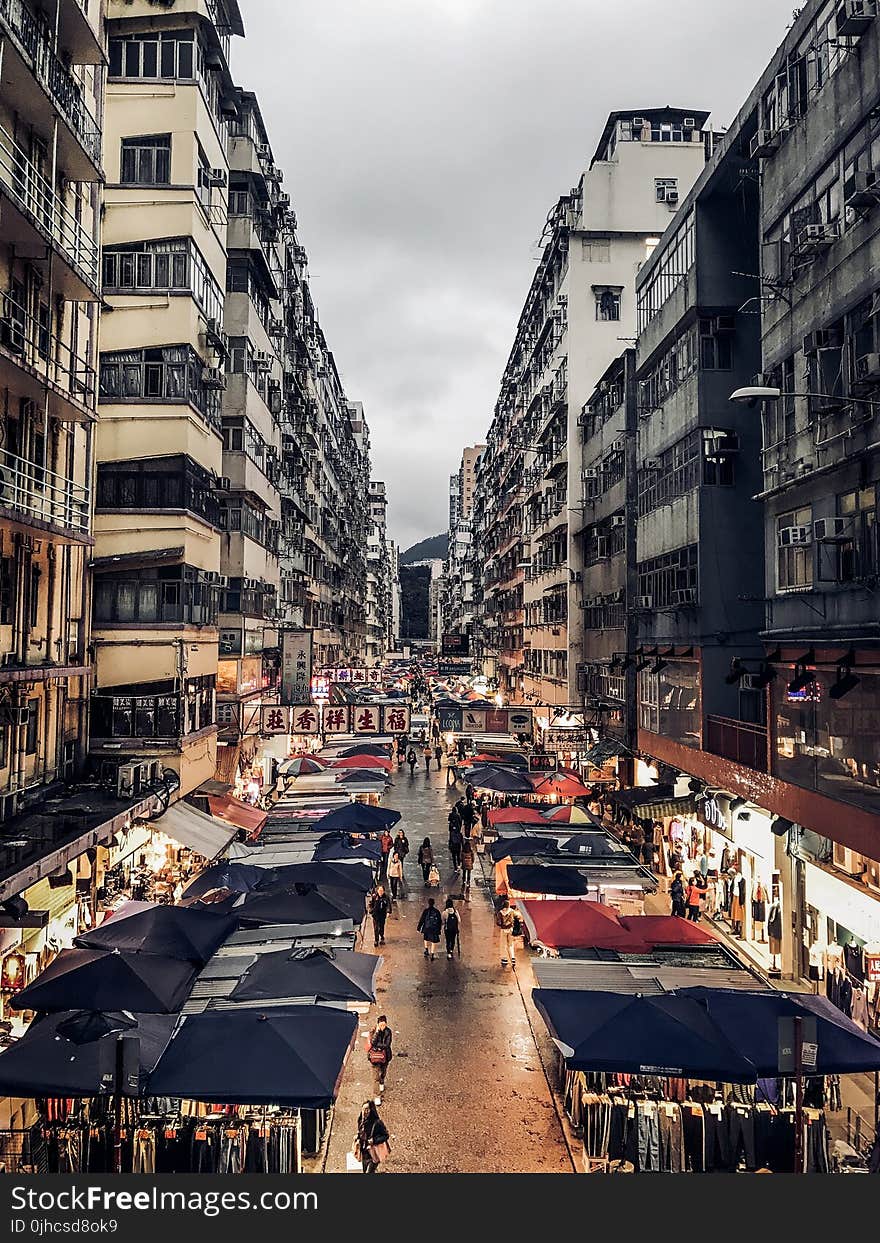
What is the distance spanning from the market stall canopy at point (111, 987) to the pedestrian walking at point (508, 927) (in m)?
10.6

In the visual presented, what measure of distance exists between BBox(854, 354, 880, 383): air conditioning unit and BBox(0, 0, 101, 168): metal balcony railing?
52.4 ft

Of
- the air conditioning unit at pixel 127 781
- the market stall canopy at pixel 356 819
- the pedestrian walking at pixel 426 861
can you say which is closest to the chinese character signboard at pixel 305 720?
the market stall canopy at pixel 356 819

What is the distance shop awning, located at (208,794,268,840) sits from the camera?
96.7ft

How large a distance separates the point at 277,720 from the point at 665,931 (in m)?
21.6

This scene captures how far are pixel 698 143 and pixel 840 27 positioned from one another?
107 feet

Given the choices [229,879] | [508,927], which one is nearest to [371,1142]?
[229,879]

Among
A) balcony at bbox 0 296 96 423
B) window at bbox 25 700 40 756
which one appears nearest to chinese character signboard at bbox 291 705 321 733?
window at bbox 25 700 40 756

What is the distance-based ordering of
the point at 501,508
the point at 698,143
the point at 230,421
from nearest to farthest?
the point at 230,421
the point at 698,143
the point at 501,508

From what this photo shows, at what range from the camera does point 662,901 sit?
29453mm

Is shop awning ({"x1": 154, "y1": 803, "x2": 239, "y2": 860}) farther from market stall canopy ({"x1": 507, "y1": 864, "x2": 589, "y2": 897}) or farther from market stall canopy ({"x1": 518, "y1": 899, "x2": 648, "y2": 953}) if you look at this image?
market stall canopy ({"x1": 518, "y1": 899, "x2": 648, "y2": 953})

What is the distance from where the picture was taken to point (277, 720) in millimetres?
37281

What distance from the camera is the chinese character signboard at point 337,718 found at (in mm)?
37594

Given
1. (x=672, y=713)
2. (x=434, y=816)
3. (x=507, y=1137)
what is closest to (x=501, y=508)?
(x=434, y=816)

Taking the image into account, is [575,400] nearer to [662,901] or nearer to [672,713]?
[672,713]
